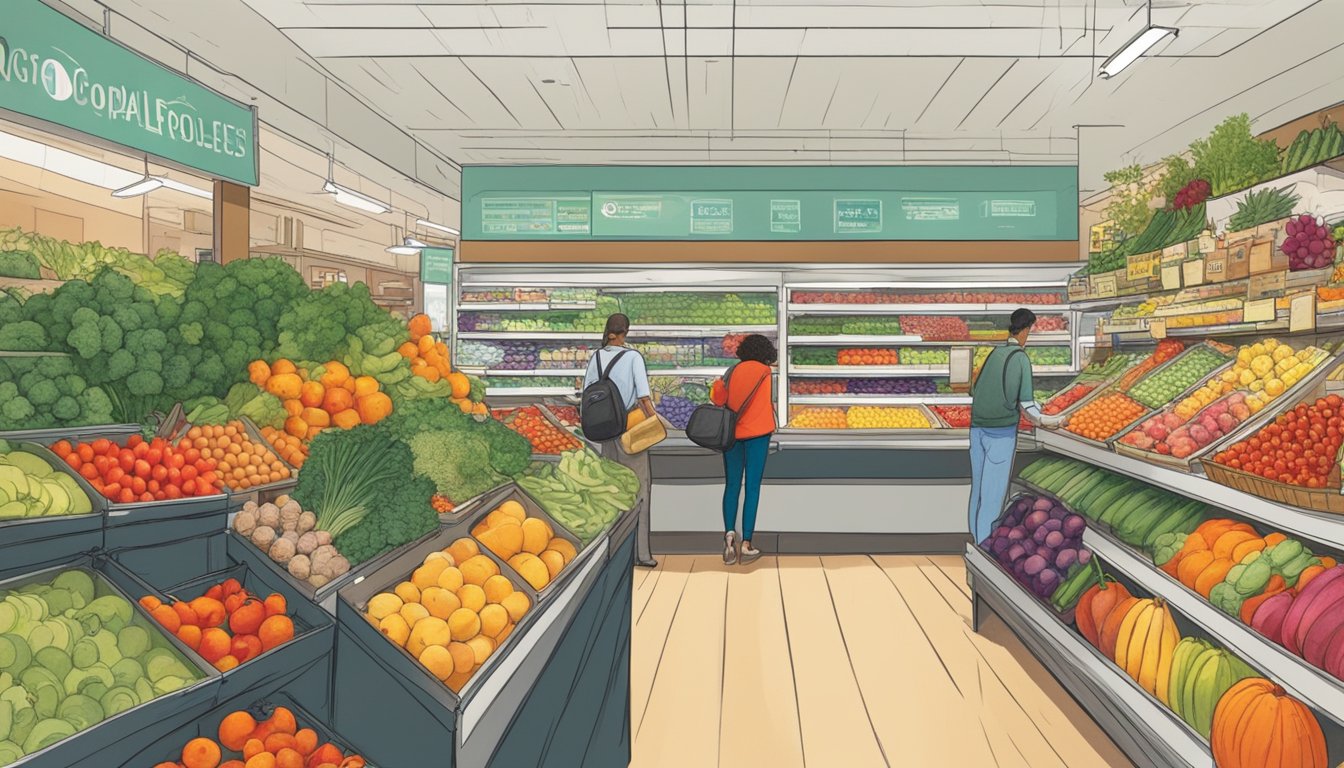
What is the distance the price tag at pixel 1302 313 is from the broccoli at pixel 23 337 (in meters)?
4.14

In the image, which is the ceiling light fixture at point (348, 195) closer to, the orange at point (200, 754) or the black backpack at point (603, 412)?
the black backpack at point (603, 412)

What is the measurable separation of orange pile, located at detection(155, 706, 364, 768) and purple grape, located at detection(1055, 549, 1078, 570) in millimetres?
3344

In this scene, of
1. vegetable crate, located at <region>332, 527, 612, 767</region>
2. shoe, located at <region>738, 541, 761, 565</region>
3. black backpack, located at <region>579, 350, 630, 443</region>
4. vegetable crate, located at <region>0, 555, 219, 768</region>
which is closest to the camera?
vegetable crate, located at <region>0, 555, 219, 768</region>

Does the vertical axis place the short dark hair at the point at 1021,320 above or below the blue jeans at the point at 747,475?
above

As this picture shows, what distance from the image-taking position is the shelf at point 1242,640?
2.25 metres

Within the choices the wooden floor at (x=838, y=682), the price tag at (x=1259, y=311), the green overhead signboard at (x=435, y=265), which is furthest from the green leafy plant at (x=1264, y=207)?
the green overhead signboard at (x=435, y=265)

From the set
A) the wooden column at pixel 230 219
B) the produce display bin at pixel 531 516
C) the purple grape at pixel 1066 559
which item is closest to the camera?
the produce display bin at pixel 531 516

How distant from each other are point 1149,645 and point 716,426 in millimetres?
3082

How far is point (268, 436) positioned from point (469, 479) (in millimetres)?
621

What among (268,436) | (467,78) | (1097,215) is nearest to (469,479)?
(268,436)

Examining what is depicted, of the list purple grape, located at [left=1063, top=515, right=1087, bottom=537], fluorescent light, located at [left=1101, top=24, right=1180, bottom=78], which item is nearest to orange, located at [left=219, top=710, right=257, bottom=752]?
purple grape, located at [left=1063, top=515, right=1087, bottom=537]

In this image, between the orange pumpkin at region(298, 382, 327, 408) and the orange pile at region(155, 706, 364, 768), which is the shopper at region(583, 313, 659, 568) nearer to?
the orange pumpkin at region(298, 382, 327, 408)

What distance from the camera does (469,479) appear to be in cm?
260

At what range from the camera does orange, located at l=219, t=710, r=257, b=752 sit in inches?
55.0
